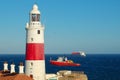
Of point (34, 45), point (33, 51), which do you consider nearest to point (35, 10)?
point (34, 45)

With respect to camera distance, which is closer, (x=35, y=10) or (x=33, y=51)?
(x=33, y=51)

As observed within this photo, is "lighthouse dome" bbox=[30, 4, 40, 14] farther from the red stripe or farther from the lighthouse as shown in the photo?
the red stripe

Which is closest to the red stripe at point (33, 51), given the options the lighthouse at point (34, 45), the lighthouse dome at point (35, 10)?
the lighthouse at point (34, 45)

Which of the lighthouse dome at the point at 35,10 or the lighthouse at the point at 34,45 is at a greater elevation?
the lighthouse dome at the point at 35,10

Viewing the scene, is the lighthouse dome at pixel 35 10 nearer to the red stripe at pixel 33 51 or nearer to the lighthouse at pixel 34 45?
the lighthouse at pixel 34 45

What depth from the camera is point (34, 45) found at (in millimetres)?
37406

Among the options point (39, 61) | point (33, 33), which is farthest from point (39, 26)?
point (39, 61)

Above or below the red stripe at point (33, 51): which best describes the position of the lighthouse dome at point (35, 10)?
above

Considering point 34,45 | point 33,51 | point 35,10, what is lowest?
point 33,51

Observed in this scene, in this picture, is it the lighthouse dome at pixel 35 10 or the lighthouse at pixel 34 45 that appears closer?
the lighthouse at pixel 34 45

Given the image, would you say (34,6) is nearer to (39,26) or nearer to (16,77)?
(39,26)

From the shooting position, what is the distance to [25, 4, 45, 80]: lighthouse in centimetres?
3741

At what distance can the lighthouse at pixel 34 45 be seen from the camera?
3741 centimetres

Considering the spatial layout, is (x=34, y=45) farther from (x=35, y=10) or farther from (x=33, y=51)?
(x=35, y=10)
